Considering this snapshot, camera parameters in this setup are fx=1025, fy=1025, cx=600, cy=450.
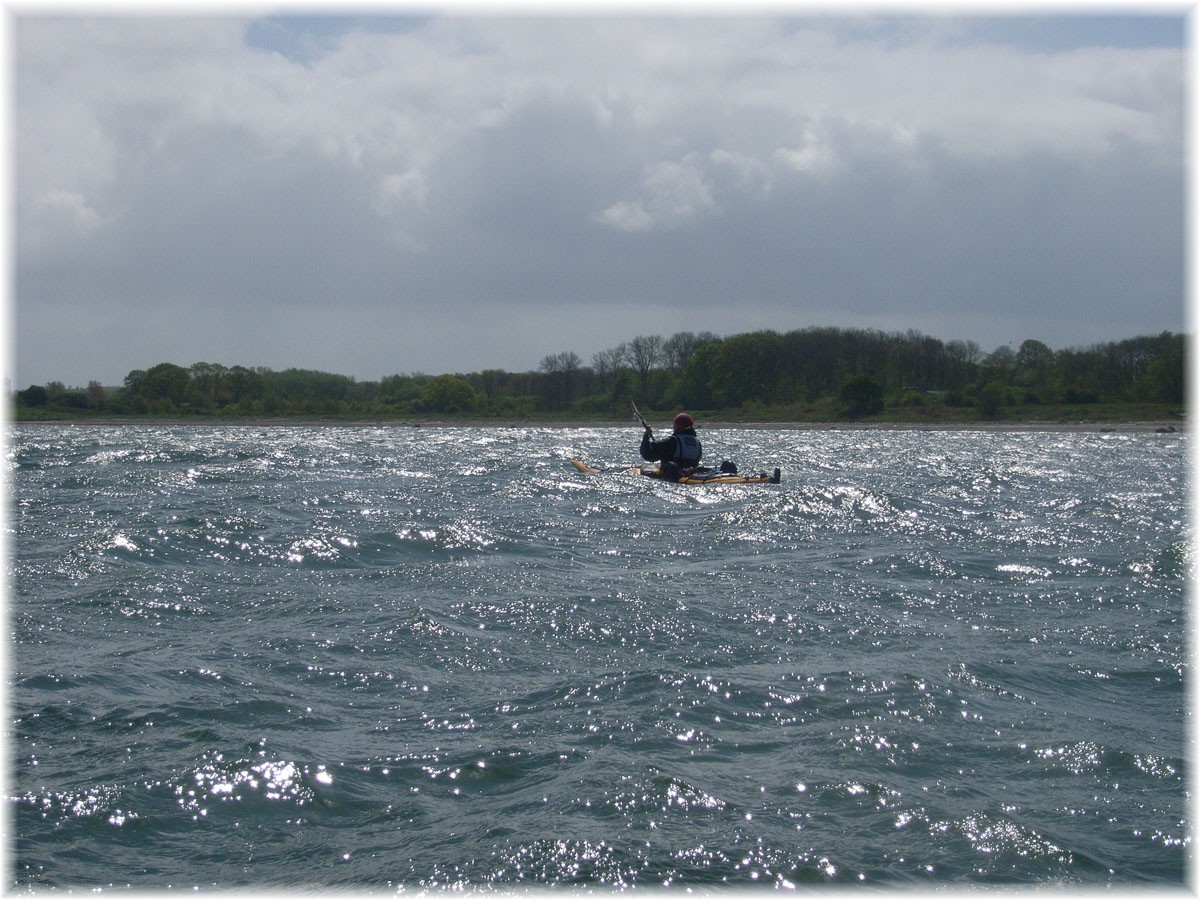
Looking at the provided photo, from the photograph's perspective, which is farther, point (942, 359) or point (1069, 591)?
point (942, 359)

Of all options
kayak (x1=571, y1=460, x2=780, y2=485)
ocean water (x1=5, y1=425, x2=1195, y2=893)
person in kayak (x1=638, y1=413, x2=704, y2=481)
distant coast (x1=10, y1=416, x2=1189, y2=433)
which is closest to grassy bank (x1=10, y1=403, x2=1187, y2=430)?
distant coast (x1=10, y1=416, x2=1189, y2=433)

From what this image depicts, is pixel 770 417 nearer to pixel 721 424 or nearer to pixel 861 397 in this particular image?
pixel 721 424

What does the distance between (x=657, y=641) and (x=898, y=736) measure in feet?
6.67

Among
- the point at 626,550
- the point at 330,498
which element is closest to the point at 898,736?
the point at 626,550

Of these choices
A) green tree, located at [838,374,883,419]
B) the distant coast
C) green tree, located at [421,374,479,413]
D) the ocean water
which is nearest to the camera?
the ocean water

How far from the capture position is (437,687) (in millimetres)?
5805

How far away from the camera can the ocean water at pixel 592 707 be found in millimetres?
3895

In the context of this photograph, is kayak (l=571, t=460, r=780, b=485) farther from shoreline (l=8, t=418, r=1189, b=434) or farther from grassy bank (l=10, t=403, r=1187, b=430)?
grassy bank (l=10, t=403, r=1187, b=430)

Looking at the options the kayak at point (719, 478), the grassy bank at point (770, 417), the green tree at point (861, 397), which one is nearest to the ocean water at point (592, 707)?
the kayak at point (719, 478)

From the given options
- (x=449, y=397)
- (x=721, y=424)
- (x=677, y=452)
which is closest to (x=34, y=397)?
(x=449, y=397)

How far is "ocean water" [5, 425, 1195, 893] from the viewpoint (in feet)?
12.8

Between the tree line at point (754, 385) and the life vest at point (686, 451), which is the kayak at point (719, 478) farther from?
the tree line at point (754, 385)

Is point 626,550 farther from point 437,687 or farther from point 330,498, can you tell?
point 330,498

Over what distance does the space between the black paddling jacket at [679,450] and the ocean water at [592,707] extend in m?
5.51
